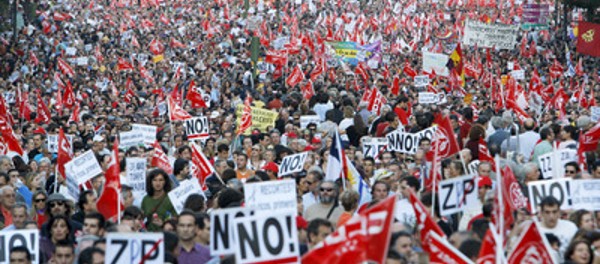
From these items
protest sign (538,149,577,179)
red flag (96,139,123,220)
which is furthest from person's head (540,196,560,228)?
red flag (96,139,123,220)

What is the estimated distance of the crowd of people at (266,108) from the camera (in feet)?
38.2

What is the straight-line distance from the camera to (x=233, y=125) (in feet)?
73.3

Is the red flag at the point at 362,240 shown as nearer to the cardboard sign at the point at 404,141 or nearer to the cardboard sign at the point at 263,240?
the cardboard sign at the point at 263,240

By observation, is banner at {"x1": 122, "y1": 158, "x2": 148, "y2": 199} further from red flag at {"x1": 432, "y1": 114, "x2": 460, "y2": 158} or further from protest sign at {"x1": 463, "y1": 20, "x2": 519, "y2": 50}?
protest sign at {"x1": 463, "y1": 20, "x2": 519, "y2": 50}

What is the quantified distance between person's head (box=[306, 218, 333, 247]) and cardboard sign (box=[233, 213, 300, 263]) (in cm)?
122

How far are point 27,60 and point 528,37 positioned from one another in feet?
52.9

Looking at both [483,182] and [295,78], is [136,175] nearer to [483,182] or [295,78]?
[483,182]

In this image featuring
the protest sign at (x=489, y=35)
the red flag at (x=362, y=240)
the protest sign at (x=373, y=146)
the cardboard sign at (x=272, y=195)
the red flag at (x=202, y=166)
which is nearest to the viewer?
the red flag at (x=362, y=240)

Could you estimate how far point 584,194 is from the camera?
11.8m

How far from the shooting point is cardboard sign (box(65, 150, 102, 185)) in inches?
565

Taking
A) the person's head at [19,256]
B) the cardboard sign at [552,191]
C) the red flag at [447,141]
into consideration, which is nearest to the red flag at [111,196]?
the person's head at [19,256]

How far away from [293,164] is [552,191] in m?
4.30

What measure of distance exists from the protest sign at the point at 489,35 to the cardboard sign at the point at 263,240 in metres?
24.7

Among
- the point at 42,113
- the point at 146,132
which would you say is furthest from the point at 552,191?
the point at 42,113
